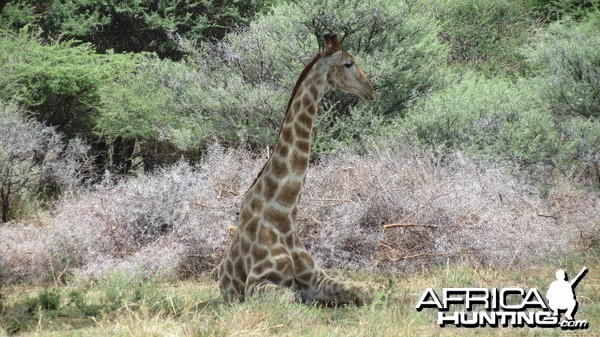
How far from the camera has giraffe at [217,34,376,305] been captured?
7.06m

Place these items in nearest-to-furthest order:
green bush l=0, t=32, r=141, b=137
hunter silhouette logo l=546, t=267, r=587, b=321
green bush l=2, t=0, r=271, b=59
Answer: hunter silhouette logo l=546, t=267, r=587, b=321 < green bush l=0, t=32, r=141, b=137 < green bush l=2, t=0, r=271, b=59

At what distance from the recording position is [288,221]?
714 cm

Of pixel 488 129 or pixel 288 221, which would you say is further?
pixel 488 129

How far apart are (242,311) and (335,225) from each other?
341 centimetres

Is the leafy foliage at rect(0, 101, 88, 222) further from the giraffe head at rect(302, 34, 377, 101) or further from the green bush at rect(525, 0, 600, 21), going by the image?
the green bush at rect(525, 0, 600, 21)

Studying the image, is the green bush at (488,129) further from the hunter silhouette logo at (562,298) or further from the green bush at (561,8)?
the green bush at (561,8)

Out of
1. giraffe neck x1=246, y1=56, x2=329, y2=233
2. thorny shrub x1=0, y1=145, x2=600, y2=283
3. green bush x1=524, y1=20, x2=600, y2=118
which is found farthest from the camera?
green bush x1=524, y1=20, x2=600, y2=118

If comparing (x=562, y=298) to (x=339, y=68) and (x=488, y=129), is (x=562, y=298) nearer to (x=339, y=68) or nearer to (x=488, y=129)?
(x=339, y=68)

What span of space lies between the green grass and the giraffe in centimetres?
17

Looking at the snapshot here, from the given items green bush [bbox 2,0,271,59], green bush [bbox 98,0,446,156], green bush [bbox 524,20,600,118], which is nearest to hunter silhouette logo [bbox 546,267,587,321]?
green bush [bbox 98,0,446,156]

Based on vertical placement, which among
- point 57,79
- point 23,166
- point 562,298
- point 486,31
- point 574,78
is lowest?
point 562,298

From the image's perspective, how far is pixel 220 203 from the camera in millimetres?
10258

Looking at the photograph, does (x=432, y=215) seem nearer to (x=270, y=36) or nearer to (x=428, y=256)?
(x=428, y=256)

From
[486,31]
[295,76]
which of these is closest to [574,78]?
[295,76]
